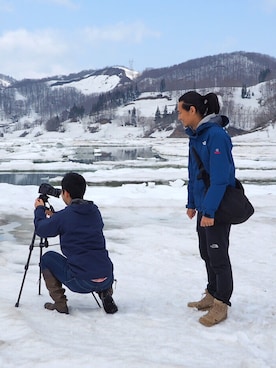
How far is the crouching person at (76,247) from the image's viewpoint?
3.77m

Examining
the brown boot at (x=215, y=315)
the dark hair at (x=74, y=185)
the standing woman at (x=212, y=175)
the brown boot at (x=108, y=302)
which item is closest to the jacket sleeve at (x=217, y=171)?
the standing woman at (x=212, y=175)

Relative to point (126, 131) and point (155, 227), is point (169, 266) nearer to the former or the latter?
point (155, 227)

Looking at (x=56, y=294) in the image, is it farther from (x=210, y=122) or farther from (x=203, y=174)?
(x=210, y=122)

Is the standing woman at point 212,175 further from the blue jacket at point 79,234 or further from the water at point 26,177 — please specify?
the water at point 26,177

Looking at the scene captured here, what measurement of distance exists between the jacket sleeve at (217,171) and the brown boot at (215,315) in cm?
89

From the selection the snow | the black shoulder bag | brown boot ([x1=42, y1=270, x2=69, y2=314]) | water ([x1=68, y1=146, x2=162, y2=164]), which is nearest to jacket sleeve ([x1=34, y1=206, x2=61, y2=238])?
brown boot ([x1=42, y1=270, x2=69, y2=314])

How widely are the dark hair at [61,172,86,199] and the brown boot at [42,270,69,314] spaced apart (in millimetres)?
809

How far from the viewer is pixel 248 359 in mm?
3008

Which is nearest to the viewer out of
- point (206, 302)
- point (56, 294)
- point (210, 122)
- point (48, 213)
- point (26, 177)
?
point (210, 122)

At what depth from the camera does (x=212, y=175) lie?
3518 millimetres

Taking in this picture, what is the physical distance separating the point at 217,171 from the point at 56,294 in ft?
6.15

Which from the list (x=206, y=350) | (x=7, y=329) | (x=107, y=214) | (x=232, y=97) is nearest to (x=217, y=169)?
(x=206, y=350)

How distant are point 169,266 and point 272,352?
9.88 ft

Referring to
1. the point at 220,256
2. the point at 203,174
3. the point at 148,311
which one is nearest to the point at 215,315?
the point at 220,256
